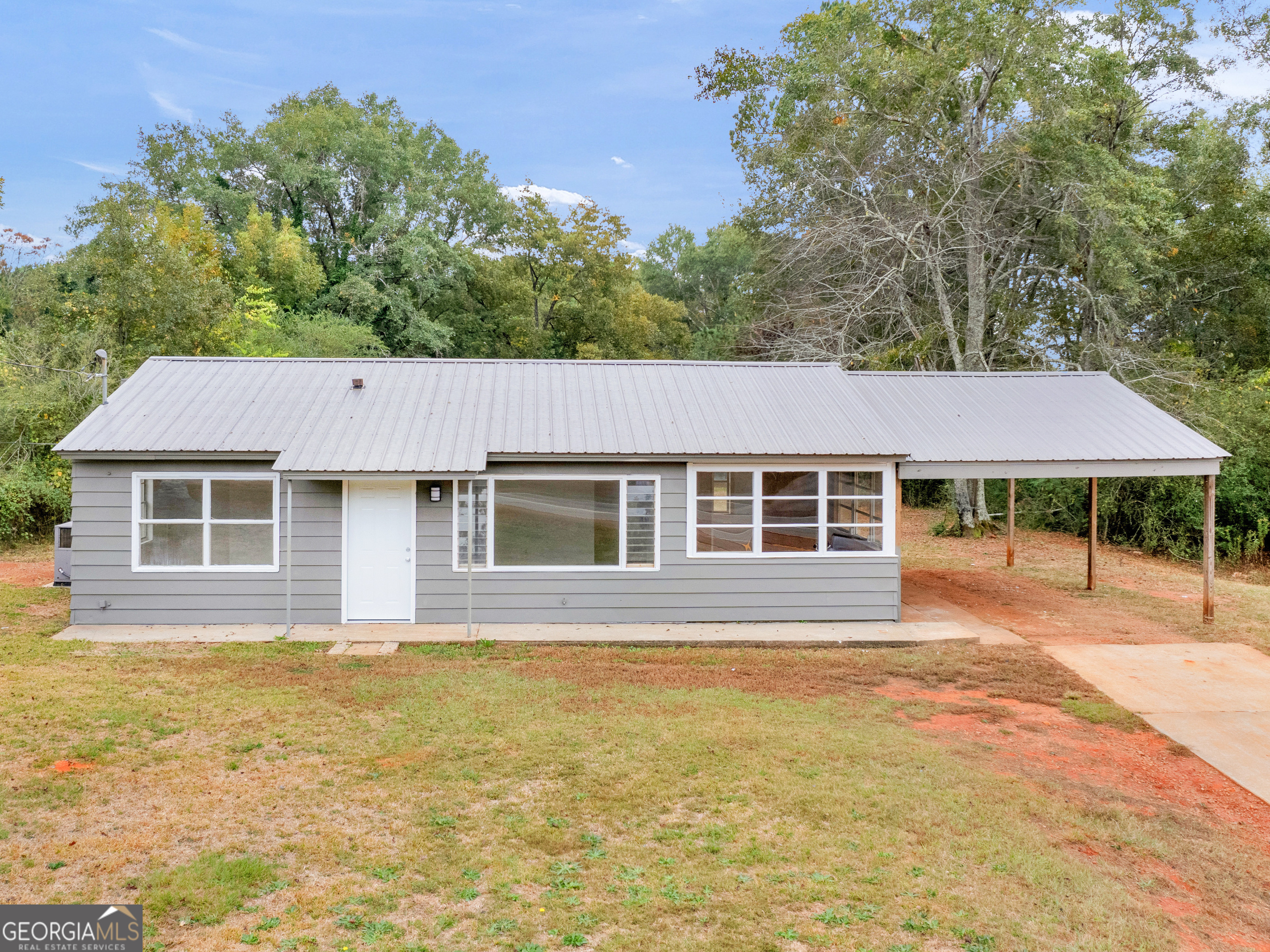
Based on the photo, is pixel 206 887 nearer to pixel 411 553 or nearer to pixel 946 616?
pixel 411 553

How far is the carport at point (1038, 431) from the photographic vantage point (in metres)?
10.9

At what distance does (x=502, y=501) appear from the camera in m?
10.7

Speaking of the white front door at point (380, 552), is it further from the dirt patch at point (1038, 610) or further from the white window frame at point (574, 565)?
the dirt patch at point (1038, 610)

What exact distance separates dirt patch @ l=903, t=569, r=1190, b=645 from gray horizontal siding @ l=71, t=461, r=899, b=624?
80.9 inches

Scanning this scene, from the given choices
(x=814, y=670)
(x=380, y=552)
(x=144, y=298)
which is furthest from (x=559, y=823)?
(x=144, y=298)

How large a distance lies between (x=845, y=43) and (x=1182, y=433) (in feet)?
55.4

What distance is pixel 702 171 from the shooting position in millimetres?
37375

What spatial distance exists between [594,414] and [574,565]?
7.02 ft

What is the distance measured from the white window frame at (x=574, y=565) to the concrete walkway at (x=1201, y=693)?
Answer: 5.09m

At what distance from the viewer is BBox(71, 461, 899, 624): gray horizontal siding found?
33.9 ft

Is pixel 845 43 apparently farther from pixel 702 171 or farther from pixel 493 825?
pixel 493 825

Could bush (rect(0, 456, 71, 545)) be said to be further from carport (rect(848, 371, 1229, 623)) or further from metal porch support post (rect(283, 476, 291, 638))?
carport (rect(848, 371, 1229, 623))

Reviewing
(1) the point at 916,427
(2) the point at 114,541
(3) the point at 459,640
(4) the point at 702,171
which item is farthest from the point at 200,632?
(4) the point at 702,171

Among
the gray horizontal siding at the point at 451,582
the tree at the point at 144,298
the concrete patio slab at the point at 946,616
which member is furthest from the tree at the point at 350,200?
the concrete patio slab at the point at 946,616
